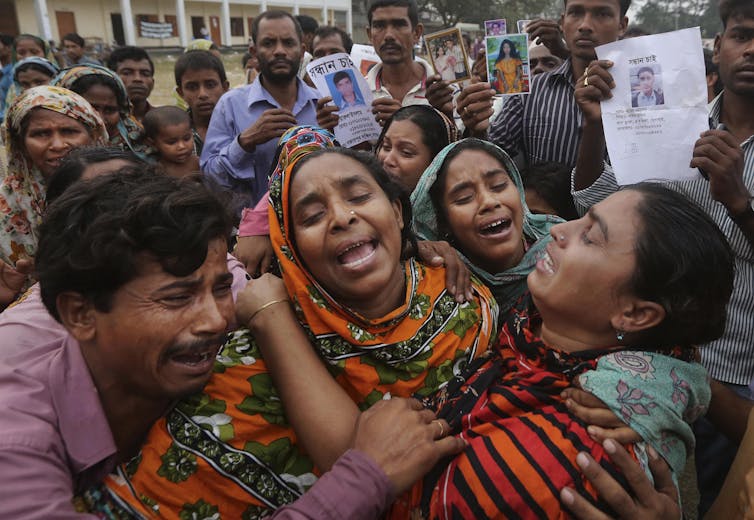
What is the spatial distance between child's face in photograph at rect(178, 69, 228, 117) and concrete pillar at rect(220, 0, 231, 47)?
107 feet

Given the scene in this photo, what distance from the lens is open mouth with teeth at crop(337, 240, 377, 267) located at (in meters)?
1.74

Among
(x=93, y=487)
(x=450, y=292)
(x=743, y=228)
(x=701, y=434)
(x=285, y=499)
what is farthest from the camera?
(x=701, y=434)

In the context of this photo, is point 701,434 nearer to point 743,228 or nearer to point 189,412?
point 743,228

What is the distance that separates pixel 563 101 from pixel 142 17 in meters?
34.6

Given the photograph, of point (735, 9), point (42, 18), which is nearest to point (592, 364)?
point (735, 9)

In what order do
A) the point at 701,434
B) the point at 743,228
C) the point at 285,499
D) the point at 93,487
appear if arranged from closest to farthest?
the point at 93,487 → the point at 285,499 → the point at 743,228 → the point at 701,434

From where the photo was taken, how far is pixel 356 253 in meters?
1.76

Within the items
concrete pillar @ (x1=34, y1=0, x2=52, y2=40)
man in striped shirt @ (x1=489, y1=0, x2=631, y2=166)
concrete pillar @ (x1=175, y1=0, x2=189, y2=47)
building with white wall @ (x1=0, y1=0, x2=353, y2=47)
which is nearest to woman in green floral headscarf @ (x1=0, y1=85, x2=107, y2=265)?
man in striped shirt @ (x1=489, y1=0, x2=631, y2=166)

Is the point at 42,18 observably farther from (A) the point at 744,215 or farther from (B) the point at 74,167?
(A) the point at 744,215

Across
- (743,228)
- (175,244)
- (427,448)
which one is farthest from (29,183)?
(743,228)

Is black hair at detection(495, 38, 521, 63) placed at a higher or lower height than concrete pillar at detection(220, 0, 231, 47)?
lower

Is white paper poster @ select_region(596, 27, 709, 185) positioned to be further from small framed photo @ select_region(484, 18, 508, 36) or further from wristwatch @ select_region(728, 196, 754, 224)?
small framed photo @ select_region(484, 18, 508, 36)

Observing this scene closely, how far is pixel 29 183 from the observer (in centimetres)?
318

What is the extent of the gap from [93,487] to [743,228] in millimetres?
2506
